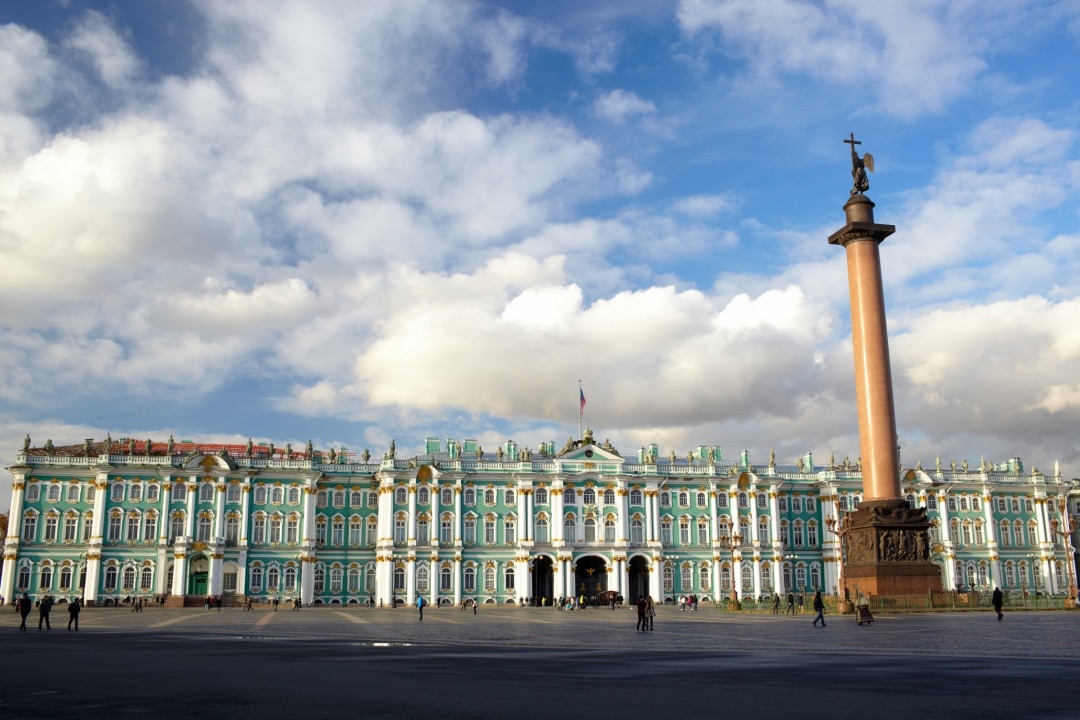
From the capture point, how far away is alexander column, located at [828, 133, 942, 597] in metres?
42.9

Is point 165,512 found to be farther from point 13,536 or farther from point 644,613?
point 644,613

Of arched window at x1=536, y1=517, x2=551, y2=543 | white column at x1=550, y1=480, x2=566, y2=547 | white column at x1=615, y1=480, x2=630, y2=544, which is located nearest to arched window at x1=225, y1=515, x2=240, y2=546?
arched window at x1=536, y1=517, x2=551, y2=543

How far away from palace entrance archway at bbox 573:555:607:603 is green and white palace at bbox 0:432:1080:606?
0.55 feet

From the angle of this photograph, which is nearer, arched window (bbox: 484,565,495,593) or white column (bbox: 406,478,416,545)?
white column (bbox: 406,478,416,545)

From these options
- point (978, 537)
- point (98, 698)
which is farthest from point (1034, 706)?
point (978, 537)

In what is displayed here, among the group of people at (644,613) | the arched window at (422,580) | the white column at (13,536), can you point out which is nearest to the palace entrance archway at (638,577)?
the arched window at (422,580)

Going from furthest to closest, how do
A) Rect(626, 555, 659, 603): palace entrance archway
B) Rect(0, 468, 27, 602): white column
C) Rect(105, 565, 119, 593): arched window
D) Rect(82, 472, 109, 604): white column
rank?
1. Rect(626, 555, 659, 603): palace entrance archway
2. Rect(105, 565, 119, 593): arched window
3. Rect(82, 472, 109, 604): white column
4. Rect(0, 468, 27, 602): white column

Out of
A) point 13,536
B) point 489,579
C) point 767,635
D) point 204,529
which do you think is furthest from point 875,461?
point 13,536

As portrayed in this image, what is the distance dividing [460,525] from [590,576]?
44.3 ft

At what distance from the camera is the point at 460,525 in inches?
3391

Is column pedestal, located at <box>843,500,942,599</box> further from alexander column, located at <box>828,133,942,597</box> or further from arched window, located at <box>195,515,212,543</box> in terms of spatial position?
arched window, located at <box>195,515,212,543</box>

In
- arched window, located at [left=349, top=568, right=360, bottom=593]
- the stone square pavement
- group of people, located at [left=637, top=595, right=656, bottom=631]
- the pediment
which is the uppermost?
the pediment

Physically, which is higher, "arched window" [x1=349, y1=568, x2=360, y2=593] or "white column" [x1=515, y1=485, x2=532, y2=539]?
"white column" [x1=515, y1=485, x2=532, y2=539]

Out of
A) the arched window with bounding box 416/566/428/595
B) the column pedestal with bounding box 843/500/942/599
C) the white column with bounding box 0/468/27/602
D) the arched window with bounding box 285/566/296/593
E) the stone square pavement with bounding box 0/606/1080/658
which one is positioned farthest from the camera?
the arched window with bounding box 416/566/428/595
